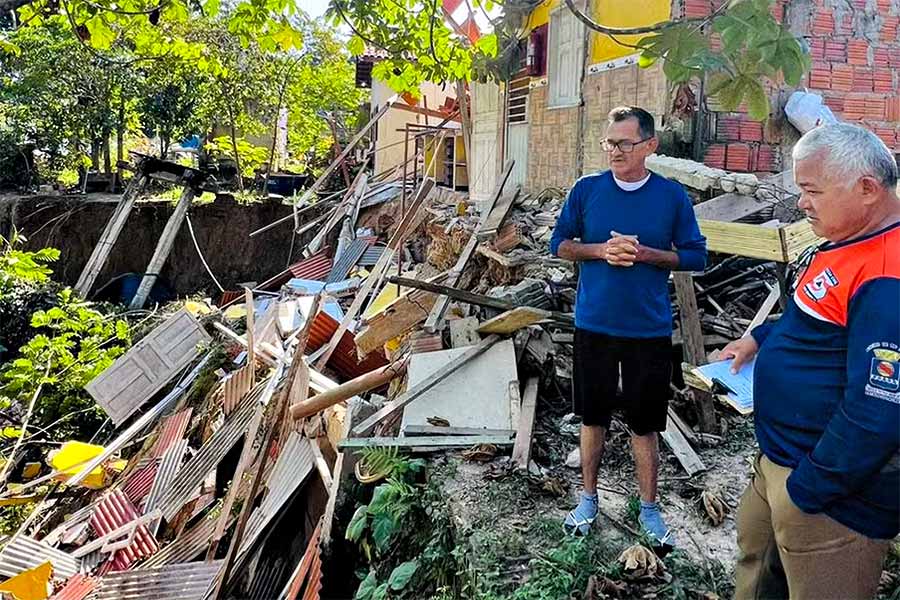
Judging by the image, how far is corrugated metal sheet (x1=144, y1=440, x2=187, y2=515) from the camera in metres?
6.42

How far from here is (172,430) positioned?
766cm

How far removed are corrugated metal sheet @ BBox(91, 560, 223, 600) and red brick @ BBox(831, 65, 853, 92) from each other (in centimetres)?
773

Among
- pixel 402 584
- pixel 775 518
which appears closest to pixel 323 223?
pixel 402 584

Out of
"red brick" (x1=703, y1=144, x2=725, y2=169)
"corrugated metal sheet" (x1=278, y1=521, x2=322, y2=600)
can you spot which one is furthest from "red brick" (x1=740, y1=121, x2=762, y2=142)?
"corrugated metal sheet" (x1=278, y1=521, x2=322, y2=600)

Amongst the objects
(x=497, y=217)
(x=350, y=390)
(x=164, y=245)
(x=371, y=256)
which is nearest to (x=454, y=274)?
(x=497, y=217)

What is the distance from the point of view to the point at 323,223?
49.2 feet

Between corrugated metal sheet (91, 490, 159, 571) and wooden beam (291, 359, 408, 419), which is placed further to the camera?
corrugated metal sheet (91, 490, 159, 571)

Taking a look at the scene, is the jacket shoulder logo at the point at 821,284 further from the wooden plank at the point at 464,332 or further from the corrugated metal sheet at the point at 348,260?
the corrugated metal sheet at the point at 348,260

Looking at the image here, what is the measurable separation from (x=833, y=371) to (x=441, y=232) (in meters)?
8.23

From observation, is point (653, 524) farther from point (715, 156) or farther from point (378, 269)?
point (378, 269)

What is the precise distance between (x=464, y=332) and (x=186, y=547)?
10.0 feet

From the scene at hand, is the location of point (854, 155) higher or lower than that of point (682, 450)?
higher

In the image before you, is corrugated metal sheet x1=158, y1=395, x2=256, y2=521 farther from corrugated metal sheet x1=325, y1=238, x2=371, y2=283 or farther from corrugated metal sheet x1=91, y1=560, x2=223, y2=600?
corrugated metal sheet x1=325, y1=238, x2=371, y2=283

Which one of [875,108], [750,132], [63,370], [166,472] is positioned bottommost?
[166,472]
